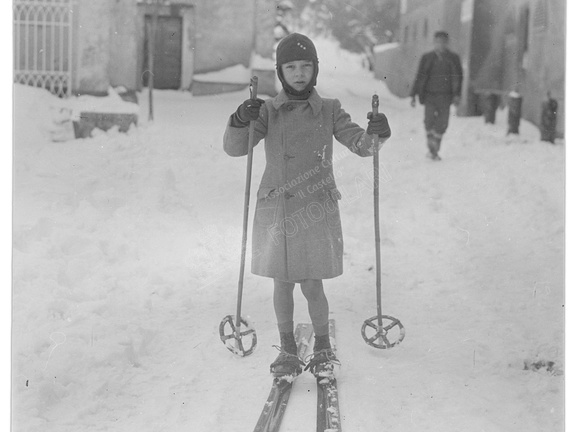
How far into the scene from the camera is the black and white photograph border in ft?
7.47

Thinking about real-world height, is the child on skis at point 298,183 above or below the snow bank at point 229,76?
below

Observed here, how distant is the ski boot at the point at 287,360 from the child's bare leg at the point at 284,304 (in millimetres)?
33

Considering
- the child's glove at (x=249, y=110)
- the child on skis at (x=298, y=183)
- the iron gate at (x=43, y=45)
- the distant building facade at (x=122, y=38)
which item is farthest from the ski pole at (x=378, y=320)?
the iron gate at (x=43, y=45)

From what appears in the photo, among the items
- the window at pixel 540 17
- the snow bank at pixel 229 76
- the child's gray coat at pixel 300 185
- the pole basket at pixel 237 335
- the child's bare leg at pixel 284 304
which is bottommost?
the pole basket at pixel 237 335

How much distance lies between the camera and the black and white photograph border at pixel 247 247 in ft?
7.47

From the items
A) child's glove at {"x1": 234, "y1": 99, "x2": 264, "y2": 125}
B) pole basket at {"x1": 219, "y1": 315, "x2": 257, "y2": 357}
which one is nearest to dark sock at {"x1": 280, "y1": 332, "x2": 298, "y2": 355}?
pole basket at {"x1": 219, "y1": 315, "x2": 257, "y2": 357}

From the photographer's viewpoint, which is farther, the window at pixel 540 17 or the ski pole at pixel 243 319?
the window at pixel 540 17

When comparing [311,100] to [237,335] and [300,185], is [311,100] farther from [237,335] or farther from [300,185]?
[237,335]

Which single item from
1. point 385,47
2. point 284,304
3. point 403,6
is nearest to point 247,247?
point 284,304

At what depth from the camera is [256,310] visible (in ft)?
7.82

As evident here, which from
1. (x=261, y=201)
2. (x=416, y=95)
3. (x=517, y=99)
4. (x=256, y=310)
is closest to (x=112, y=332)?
(x=256, y=310)

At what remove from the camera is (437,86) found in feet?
7.56

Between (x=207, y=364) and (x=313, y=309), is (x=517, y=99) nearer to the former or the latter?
(x=313, y=309)

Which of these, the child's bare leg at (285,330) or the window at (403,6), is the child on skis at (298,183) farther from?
the window at (403,6)
